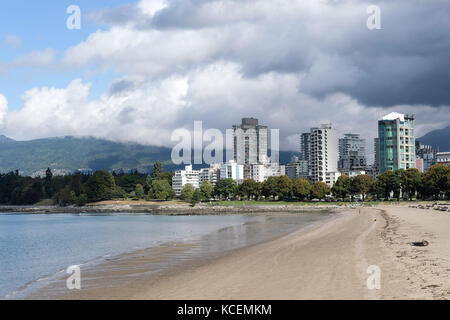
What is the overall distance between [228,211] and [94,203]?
72.6m

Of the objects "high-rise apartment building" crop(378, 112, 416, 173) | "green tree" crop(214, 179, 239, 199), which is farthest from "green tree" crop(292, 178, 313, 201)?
"high-rise apartment building" crop(378, 112, 416, 173)

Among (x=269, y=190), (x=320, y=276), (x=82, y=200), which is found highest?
(x=269, y=190)

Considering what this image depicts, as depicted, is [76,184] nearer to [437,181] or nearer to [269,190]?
[269,190]

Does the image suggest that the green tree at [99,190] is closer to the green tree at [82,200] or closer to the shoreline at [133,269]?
the green tree at [82,200]

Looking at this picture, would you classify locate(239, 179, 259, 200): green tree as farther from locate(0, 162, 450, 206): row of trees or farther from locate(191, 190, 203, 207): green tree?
locate(191, 190, 203, 207): green tree

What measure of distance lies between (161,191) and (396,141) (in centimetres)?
10145

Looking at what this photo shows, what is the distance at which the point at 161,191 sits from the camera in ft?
547

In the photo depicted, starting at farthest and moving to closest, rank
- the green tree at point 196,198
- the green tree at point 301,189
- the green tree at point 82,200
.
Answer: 1. the green tree at point 82,200
2. the green tree at point 196,198
3. the green tree at point 301,189

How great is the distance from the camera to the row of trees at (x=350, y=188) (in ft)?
365

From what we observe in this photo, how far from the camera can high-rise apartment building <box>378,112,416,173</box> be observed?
618 feet

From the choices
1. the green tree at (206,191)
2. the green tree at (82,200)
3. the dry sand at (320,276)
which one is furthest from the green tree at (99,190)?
the dry sand at (320,276)

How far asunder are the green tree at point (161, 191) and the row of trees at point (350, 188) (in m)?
7.59

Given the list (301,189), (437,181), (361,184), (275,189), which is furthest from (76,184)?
(437,181)
